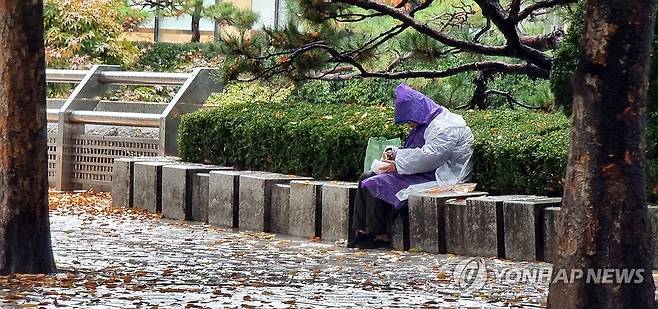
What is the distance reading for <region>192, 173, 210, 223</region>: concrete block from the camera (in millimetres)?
13711

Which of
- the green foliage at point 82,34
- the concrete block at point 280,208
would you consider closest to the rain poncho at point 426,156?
the concrete block at point 280,208

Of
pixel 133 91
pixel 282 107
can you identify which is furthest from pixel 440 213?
pixel 133 91

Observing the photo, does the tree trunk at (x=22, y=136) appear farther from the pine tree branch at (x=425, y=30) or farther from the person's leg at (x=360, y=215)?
the pine tree branch at (x=425, y=30)

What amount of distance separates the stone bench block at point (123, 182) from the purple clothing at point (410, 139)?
162 inches

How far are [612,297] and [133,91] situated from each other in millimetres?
16329

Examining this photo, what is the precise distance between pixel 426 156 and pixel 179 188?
3.49 m

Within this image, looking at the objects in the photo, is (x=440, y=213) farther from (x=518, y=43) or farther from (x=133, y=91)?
(x=133, y=91)

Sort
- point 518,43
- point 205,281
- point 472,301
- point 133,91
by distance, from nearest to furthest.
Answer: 1. point 472,301
2. point 205,281
3. point 518,43
4. point 133,91

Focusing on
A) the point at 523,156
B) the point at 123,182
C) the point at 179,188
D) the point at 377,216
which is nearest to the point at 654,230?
the point at 523,156

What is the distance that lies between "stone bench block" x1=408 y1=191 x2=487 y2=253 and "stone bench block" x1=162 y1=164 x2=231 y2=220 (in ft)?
10.9

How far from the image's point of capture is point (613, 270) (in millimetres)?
6125

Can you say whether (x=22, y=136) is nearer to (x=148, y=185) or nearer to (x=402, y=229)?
(x=402, y=229)

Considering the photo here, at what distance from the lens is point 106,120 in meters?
16.8

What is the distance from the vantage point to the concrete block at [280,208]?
1265cm
